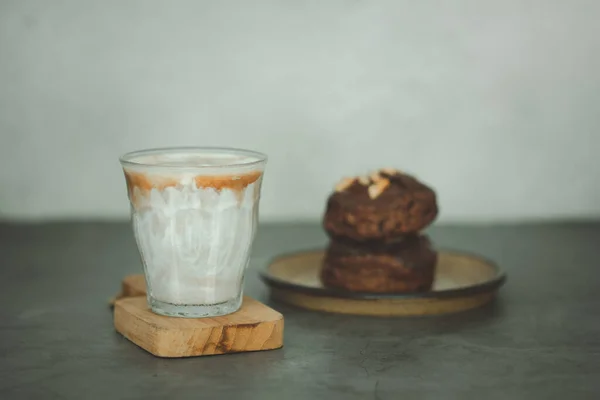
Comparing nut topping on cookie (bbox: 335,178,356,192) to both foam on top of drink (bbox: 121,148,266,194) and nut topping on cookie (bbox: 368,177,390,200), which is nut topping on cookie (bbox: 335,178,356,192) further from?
foam on top of drink (bbox: 121,148,266,194)

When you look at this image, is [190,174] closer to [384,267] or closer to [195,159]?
[195,159]

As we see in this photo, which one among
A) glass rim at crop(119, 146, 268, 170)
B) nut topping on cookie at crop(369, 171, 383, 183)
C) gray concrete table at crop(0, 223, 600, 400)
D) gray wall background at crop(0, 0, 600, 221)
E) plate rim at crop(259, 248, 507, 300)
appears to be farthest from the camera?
gray wall background at crop(0, 0, 600, 221)

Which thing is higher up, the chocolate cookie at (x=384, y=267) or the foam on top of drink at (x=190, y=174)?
the foam on top of drink at (x=190, y=174)

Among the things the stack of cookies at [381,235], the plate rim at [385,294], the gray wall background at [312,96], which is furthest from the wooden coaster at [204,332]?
the gray wall background at [312,96]

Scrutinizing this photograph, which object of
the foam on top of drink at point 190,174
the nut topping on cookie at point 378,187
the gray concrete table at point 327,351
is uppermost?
the foam on top of drink at point 190,174

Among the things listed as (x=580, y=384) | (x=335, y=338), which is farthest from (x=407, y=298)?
(x=580, y=384)

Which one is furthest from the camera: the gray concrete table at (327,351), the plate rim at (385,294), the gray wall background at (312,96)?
the gray wall background at (312,96)

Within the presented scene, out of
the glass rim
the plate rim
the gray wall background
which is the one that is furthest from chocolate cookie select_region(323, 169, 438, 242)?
the gray wall background

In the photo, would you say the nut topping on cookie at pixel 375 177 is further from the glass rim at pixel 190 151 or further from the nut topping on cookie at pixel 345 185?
the glass rim at pixel 190 151
